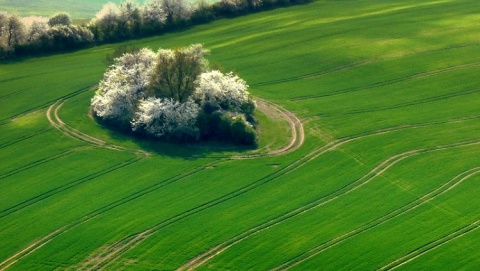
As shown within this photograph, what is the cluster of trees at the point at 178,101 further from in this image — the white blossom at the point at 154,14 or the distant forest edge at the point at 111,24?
the white blossom at the point at 154,14

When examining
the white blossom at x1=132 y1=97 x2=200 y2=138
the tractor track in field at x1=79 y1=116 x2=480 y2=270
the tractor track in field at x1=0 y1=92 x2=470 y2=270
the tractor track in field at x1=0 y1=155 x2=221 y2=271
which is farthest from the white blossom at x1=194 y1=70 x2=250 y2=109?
the tractor track in field at x1=79 y1=116 x2=480 y2=270

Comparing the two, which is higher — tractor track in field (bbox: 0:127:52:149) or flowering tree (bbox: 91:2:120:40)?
flowering tree (bbox: 91:2:120:40)

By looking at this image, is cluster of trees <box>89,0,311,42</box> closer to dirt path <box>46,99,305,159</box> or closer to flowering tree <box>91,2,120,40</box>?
flowering tree <box>91,2,120,40</box>

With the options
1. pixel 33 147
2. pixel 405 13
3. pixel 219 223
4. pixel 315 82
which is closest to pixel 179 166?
pixel 219 223

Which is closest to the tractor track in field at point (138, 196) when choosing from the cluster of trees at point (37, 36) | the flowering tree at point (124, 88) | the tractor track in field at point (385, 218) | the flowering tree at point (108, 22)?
the flowering tree at point (124, 88)

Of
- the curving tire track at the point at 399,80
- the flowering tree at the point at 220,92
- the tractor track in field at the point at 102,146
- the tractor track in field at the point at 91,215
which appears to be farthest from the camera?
the curving tire track at the point at 399,80

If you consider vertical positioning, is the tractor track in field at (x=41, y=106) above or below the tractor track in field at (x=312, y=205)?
above

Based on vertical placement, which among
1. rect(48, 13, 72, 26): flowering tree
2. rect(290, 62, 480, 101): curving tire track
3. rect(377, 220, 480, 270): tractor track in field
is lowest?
rect(377, 220, 480, 270): tractor track in field

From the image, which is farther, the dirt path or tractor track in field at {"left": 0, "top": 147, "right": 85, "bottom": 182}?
the dirt path

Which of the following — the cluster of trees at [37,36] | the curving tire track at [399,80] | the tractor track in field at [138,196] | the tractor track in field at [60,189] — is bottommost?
the tractor track in field at [138,196]
